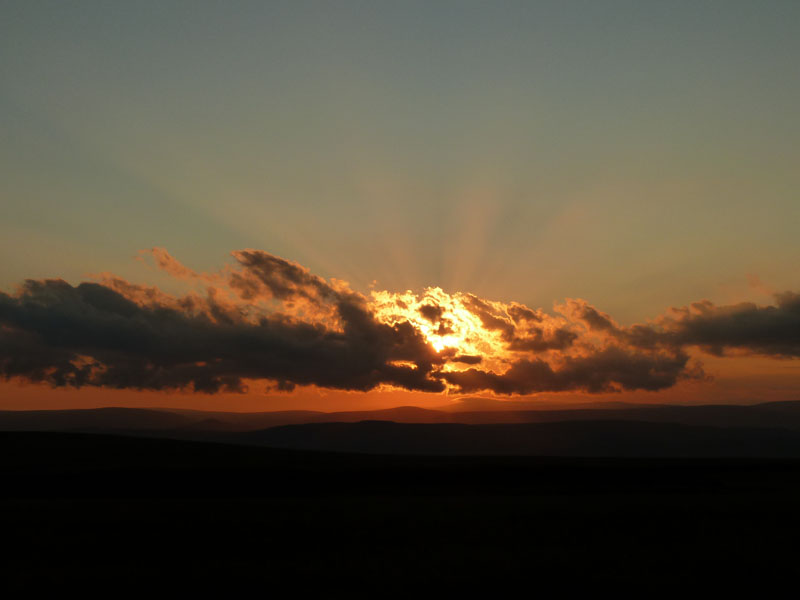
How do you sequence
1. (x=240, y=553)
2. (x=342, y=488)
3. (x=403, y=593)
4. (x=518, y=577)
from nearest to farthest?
(x=403, y=593), (x=518, y=577), (x=240, y=553), (x=342, y=488)

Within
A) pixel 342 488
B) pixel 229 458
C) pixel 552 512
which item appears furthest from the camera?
pixel 229 458

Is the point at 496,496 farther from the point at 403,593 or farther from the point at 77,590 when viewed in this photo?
the point at 77,590

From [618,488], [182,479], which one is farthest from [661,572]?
[182,479]

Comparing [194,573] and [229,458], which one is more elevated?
[229,458]

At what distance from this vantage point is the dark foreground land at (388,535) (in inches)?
939

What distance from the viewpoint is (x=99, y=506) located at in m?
41.4

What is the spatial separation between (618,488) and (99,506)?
4030 centimetres

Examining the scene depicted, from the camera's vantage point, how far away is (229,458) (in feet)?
289

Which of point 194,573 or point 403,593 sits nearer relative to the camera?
point 403,593

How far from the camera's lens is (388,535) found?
32.8 m

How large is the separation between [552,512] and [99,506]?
26004 mm

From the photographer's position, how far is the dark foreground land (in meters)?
23.9

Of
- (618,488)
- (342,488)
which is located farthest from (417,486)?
(618,488)

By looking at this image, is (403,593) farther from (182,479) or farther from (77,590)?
(182,479)
